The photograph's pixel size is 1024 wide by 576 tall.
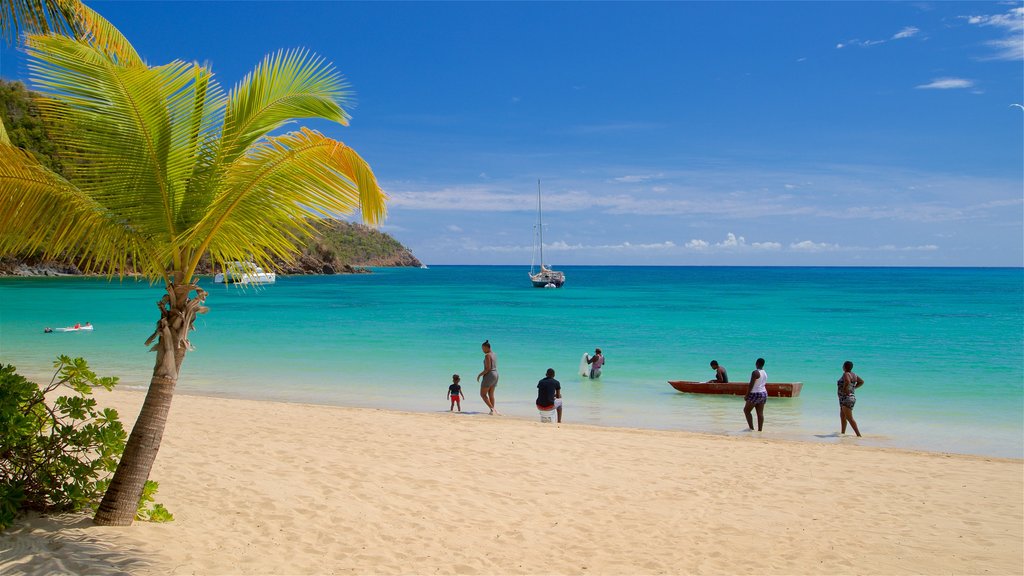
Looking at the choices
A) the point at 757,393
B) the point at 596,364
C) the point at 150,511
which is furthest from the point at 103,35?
the point at 596,364

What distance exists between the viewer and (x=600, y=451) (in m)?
10.5

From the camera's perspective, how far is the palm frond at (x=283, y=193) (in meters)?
5.40

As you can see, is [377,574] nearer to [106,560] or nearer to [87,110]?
[106,560]

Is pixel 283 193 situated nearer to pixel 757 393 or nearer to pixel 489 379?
pixel 489 379

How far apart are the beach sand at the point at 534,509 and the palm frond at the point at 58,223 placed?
219 cm

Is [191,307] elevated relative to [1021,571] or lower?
elevated

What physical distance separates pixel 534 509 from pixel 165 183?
4944mm

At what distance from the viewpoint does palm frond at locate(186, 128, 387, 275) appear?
5.40 metres

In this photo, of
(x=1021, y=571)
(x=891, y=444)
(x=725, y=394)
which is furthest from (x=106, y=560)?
(x=725, y=394)

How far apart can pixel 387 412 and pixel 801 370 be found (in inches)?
631

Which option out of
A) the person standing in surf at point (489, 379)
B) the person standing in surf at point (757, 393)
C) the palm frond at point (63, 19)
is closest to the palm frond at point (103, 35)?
the palm frond at point (63, 19)

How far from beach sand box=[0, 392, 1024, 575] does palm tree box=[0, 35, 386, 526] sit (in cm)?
101

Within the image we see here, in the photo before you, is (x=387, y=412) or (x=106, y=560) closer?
(x=106, y=560)

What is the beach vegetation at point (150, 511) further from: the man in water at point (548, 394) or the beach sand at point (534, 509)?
the man in water at point (548, 394)
